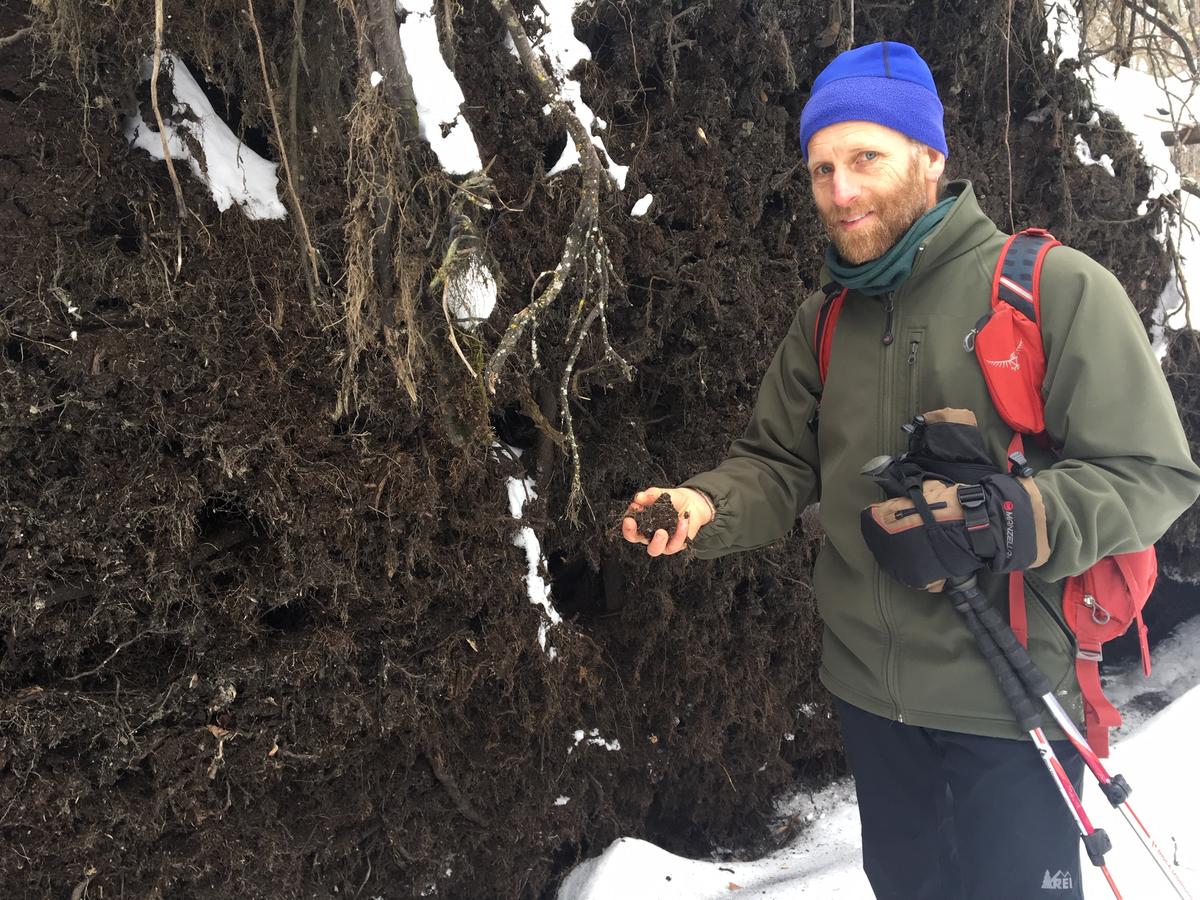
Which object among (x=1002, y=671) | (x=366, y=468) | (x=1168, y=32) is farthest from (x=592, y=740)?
(x=1168, y=32)

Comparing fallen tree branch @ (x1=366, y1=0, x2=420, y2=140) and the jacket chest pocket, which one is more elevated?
fallen tree branch @ (x1=366, y1=0, x2=420, y2=140)

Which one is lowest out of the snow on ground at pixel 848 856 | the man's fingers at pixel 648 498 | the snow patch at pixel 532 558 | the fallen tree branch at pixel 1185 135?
the snow on ground at pixel 848 856

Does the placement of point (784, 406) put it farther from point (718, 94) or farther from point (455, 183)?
point (718, 94)

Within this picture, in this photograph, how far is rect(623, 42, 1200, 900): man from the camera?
1461 mm

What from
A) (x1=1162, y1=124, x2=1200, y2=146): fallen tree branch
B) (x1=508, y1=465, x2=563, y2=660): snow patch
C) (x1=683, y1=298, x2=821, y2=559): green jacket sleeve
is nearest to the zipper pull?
(x1=683, y1=298, x2=821, y2=559): green jacket sleeve

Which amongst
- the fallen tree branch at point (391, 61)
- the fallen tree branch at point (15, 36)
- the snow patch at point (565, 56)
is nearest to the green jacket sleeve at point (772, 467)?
the snow patch at point (565, 56)

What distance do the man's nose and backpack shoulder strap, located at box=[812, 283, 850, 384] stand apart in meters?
0.23

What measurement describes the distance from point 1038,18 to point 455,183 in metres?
3.01

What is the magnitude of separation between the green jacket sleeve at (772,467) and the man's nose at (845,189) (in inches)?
14.4

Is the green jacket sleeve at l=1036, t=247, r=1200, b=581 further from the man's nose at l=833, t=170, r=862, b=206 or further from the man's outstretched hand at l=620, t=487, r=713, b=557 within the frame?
the man's outstretched hand at l=620, t=487, r=713, b=557

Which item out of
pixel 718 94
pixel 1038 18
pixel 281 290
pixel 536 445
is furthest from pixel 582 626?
pixel 1038 18

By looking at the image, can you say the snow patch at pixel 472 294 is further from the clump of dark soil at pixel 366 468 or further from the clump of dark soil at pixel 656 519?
the clump of dark soil at pixel 656 519

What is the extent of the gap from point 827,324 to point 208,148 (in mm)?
1852

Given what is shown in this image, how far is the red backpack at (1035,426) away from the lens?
155cm
